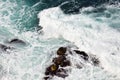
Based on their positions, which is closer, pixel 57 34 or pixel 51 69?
pixel 51 69

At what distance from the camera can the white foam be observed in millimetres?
19438

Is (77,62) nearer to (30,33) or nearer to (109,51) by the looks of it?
(109,51)

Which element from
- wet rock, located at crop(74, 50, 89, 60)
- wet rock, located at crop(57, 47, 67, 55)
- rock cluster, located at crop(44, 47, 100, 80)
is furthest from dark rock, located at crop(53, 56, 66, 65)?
wet rock, located at crop(74, 50, 89, 60)

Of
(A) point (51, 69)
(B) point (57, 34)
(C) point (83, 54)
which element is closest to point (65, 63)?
(A) point (51, 69)

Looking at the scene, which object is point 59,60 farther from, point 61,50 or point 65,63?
point 61,50

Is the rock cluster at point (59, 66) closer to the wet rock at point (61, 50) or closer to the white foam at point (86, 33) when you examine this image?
the wet rock at point (61, 50)

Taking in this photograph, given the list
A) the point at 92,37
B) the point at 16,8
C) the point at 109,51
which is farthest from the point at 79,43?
the point at 16,8

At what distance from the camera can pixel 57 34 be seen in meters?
22.7

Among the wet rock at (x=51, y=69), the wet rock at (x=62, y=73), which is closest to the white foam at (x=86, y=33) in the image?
the wet rock at (x=62, y=73)

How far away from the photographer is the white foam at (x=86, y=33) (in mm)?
19438

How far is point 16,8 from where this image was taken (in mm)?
26656

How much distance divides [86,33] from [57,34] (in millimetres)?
2371

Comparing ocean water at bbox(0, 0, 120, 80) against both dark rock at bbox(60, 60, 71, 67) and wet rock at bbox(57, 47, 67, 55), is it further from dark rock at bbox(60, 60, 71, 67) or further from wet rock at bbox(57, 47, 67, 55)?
wet rock at bbox(57, 47, 67, 55)

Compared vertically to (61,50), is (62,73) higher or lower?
lower
